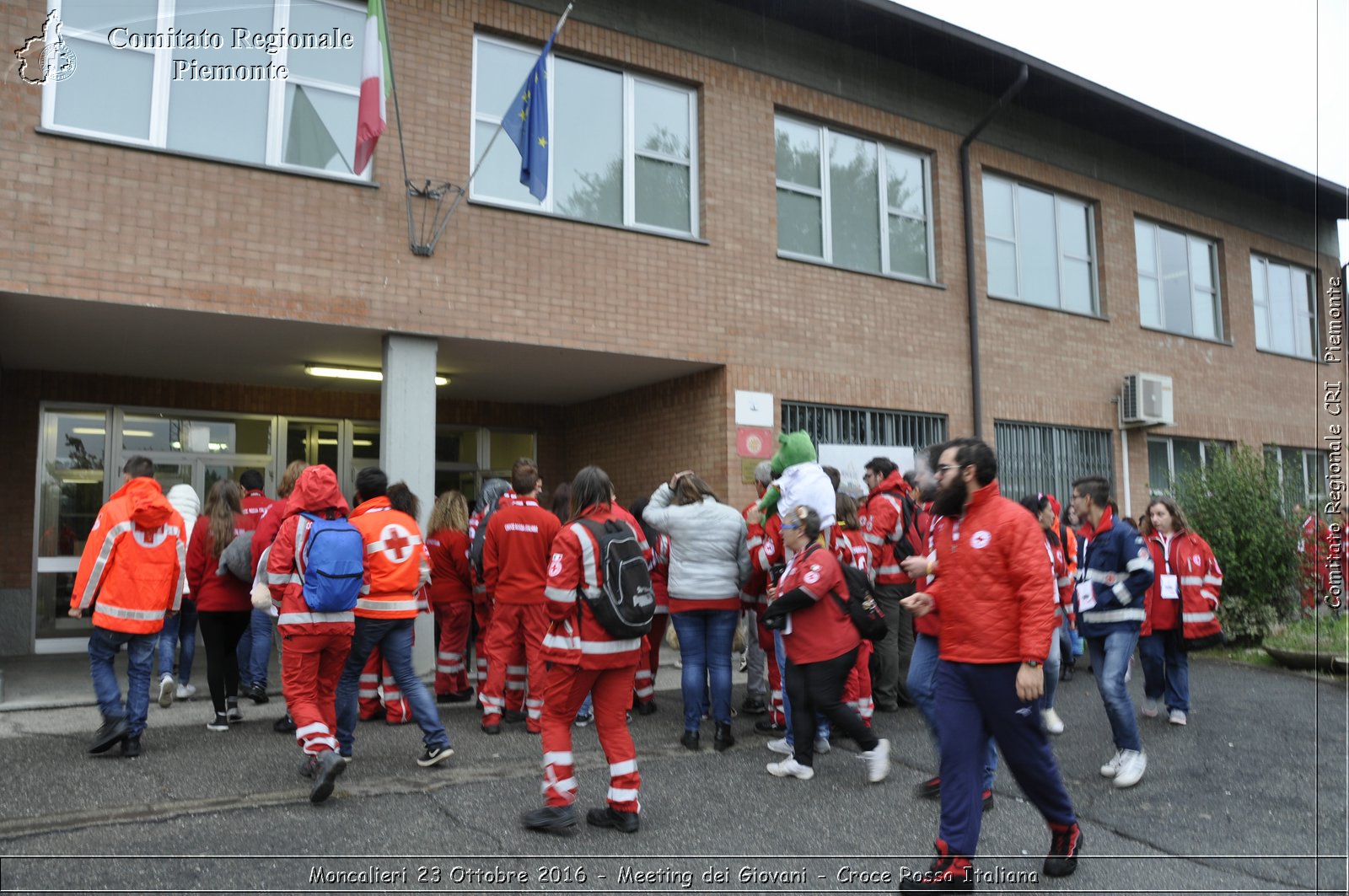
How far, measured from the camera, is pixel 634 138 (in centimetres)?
1066

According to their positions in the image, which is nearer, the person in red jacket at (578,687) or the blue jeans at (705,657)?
the person in red jacket at (578,687)

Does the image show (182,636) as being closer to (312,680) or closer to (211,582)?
(211,582)

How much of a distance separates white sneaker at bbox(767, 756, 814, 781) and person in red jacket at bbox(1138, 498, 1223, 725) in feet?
10.6

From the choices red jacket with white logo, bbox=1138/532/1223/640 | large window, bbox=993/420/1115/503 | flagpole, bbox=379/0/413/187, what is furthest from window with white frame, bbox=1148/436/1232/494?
flagpole, bbox=379/0/413/187

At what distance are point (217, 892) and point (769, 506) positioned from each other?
13.7 feet

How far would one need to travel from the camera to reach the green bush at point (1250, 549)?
37.6 ft

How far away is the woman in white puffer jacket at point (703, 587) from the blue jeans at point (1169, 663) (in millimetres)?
3367

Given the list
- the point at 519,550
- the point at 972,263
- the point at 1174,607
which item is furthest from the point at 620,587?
the point at 972,263

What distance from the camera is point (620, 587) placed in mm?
4906

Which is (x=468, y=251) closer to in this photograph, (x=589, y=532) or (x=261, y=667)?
(x=261, y=667)

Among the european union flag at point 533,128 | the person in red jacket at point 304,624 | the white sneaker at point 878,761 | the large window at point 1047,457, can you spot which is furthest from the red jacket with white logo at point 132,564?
the large window at point 1047,457

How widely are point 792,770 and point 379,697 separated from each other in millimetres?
3341

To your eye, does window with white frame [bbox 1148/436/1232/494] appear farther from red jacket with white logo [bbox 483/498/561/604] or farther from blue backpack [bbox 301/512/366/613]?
blue backpack [bbox 301/512/366/613]

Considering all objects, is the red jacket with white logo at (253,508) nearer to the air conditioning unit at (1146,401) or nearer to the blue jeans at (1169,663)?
the blue jeans at (1169,663)
